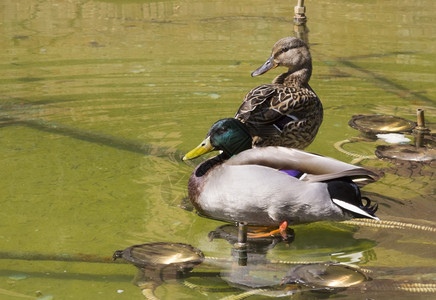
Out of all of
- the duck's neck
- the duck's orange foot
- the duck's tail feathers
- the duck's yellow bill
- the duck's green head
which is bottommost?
the duck's orange foot

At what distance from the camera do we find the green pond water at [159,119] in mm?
4852

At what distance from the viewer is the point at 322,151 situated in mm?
6609

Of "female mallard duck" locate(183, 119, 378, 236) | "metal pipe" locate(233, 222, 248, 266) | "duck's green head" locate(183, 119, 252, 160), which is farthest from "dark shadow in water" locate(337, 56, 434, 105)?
"metal pipe" locate(233, 222, 248, 266)

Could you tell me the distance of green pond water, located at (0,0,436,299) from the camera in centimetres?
485

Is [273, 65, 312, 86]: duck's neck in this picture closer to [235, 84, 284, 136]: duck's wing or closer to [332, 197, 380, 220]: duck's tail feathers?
[235, 84, 284, 136]: duck's wing

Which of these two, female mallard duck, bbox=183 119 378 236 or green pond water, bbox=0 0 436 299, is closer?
green pond water, bbox=0 0 436 299

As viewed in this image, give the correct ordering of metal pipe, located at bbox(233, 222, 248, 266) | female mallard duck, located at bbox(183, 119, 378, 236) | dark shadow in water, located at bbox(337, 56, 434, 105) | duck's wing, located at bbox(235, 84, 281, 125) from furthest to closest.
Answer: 1. dark shadow in water, located at bbox(337, 56, 434, 105)
2. duck's wing, located at bbox(235, 84, 281, 125)
3. female mallard duck, located at bbox(183, 119, 378, 236)
4. metal pipe, located at bbox(233, 222, 248, 266)

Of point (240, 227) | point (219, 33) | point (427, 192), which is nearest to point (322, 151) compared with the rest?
point (427, 192)

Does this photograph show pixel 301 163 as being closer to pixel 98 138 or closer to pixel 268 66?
pixel 268 66

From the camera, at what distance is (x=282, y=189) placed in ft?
16.5

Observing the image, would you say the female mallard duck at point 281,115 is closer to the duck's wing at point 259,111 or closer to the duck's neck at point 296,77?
the duck's wing at point 259,111

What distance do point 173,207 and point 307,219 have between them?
92 cm

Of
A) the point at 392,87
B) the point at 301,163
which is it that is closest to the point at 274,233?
the point at 301,163

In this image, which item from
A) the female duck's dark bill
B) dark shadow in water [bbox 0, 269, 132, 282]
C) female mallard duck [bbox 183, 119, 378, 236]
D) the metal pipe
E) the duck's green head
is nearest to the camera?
dark shadow in water [bbox 0, 269, 132, 282]
